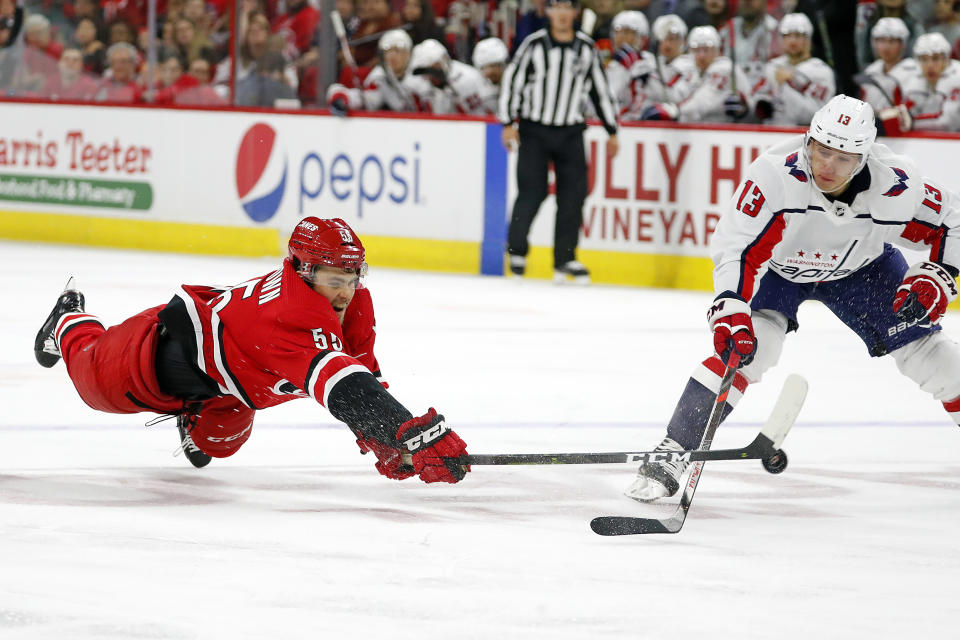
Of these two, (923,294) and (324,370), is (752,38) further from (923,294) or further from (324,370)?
(324,370)

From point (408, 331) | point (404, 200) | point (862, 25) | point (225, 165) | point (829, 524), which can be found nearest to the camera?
point (829, 524)

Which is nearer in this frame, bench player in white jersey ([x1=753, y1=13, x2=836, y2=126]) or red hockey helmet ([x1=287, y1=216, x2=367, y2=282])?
red hockey helmet ([x1=287, y1=216, x2=367, y2=282])

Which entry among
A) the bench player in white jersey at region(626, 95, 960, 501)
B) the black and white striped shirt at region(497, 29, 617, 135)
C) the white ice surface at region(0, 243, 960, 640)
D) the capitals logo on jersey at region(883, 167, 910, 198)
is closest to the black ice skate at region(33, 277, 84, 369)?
the white ice surface at region(0, 243, 960, 640)

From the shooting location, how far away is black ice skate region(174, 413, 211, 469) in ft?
13.5

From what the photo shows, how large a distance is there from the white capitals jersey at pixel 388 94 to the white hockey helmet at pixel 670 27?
1.54 m

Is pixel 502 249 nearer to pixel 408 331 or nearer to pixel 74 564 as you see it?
pixel 408 331

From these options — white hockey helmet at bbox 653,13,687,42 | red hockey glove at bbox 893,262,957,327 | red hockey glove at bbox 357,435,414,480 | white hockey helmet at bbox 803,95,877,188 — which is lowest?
red hockey glove at bbox 357,435,414,480

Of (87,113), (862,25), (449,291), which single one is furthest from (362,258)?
(87,113)

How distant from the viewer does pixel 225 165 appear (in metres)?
10.8

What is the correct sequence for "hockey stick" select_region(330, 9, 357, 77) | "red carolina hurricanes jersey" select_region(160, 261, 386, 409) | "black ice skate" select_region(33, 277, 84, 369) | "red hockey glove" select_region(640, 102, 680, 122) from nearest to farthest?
"red carolina hurricanes jersey" select_region(160, 261, 386, 409) < "black ice skate" select_region(33, 277, 84, 369) < "red hockey glove" select_region(640, 102, 680, 122) < "hockey stick" select_region(330, 9, 357, 77)

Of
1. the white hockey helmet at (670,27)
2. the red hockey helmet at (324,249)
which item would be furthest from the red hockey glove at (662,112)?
the red hockey helmet at (324,249)

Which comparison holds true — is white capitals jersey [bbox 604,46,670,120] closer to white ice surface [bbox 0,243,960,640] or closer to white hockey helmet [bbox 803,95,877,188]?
white ice surface [bbox 0,243,960,640]

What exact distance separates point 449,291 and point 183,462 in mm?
4536

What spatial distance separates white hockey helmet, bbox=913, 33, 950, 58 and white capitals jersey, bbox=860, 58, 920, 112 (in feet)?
0.34
